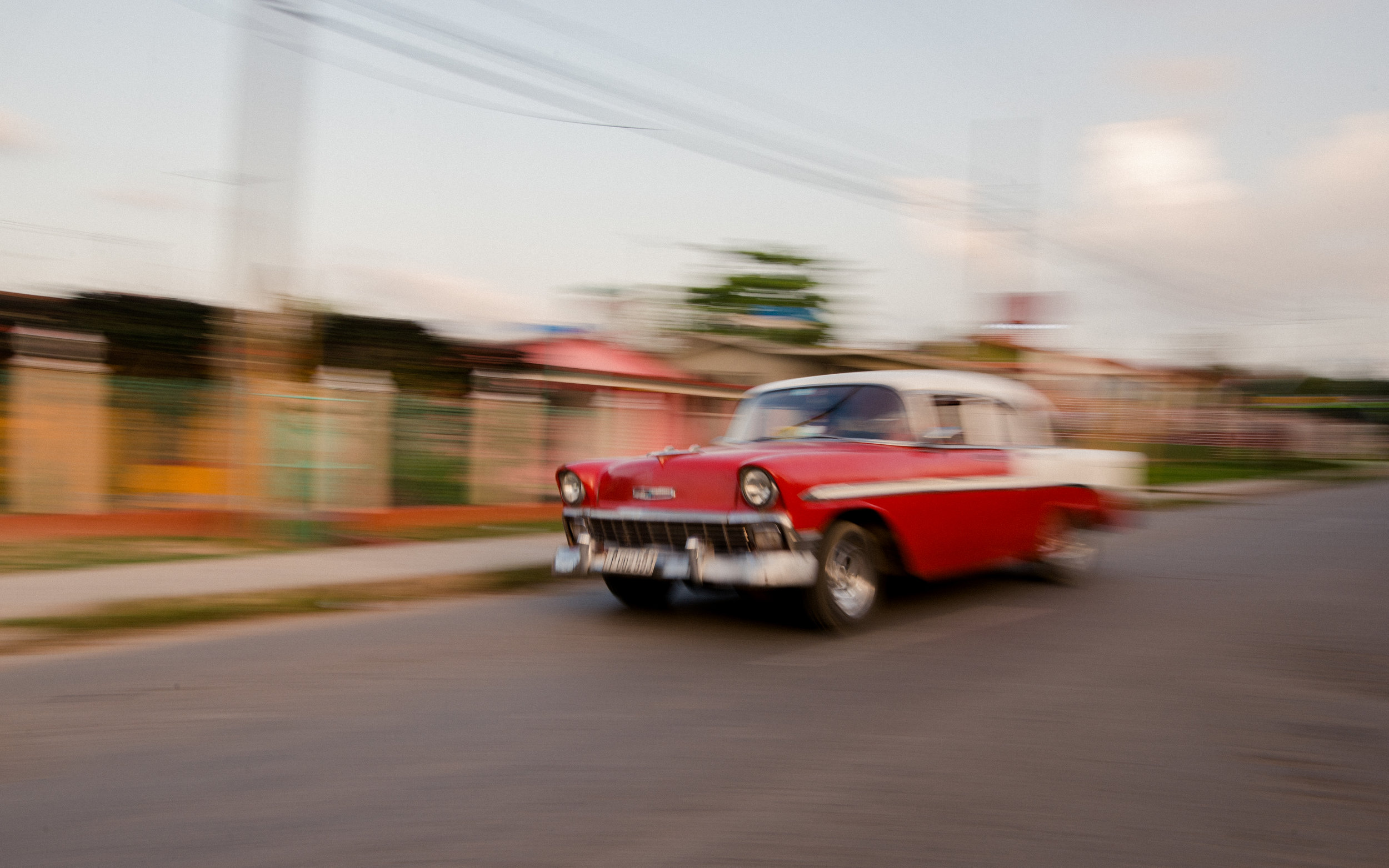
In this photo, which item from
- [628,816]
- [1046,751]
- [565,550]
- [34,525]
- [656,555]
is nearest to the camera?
[628,816]

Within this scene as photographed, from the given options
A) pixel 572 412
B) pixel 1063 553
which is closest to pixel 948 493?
pixel 1063 553

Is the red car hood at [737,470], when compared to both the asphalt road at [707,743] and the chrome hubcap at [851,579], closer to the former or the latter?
the chrome hubcap at [851,579]

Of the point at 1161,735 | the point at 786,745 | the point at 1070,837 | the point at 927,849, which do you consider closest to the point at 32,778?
the point at 786,745

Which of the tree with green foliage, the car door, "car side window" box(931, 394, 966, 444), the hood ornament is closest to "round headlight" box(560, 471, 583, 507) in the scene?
the hood ornament

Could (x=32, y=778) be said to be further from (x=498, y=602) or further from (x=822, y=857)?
(x=498, y=602)

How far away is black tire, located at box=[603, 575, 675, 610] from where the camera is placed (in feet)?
23.7

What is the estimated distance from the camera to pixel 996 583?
859 centimetres

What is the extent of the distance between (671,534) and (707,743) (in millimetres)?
2310

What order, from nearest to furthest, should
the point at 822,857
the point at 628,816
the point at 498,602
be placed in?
1. the point at 822,857
2. the point at 628,816
3. the point at 498,602

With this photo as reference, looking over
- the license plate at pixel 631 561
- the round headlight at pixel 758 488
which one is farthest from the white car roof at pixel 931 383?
the license plate at pixel 631 561

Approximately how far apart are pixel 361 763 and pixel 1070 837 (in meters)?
2.41

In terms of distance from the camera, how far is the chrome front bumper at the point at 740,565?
5.97 metres

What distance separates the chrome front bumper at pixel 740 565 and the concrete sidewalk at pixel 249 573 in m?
Answer: 3.08

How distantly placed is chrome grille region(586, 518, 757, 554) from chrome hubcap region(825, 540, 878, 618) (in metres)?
0.60
